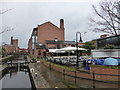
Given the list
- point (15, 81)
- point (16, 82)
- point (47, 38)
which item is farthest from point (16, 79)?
point (47, 38)

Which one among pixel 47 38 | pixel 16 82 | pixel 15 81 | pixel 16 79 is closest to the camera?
pixel 16 82

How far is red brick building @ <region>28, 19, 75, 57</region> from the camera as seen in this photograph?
1658 inches

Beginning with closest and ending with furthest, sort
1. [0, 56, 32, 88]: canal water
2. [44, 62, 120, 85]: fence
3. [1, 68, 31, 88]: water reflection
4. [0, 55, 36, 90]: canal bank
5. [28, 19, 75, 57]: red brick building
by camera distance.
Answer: [44, 62, 120, 85]: fence < [0, 55, 36, 90]: canal bank < [1, 68, 31, 88]: water reflection < [0, 56, 32, 88]: canal water < [28, 19, 75, 57]: red brick building

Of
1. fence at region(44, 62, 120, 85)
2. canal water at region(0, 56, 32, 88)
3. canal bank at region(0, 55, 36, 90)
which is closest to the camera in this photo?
fence at region(44, 62, 120, 85)

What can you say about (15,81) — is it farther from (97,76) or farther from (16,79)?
(97,76)

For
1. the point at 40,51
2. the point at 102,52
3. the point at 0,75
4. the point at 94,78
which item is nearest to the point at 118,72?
the point at 94,78

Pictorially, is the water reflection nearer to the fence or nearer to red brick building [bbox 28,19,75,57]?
the fence

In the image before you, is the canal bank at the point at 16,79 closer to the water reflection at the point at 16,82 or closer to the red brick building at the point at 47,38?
the water reflection at the point at 16,82

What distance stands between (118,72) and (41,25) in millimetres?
41751

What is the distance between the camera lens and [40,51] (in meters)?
42.0

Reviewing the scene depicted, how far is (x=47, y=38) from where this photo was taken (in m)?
48.3

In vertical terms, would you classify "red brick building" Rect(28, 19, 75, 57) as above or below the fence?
above

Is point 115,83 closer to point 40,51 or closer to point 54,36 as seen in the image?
point 40,51

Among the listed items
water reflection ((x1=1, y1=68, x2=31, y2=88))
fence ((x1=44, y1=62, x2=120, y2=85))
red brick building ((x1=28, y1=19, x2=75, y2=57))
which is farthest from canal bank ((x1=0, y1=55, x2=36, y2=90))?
red brick building ((x1=28, y1=19, x2=75, y2=57))
